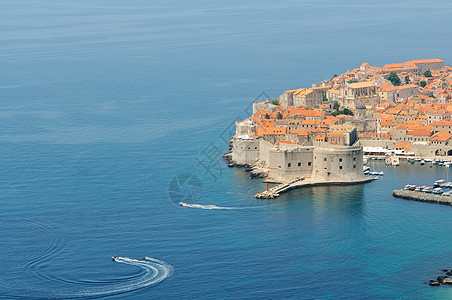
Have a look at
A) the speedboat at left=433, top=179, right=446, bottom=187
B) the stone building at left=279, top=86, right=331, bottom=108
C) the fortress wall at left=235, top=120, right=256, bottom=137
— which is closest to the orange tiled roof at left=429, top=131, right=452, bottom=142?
the speedboat at left=433, top=179, right=446, bottom=187

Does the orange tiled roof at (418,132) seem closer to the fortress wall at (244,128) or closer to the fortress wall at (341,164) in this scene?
the fortress wall at (341,164)

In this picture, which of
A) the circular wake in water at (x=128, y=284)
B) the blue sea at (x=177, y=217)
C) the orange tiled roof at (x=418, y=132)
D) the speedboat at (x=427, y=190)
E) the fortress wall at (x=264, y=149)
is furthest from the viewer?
the orange tiled roof at (x=418, y=132)

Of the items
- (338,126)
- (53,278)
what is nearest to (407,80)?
(338,126)

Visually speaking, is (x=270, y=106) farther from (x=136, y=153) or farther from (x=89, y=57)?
(x=89, y=57)

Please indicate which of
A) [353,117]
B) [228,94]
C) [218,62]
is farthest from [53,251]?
[218,62]

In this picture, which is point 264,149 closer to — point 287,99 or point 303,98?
point 303,98

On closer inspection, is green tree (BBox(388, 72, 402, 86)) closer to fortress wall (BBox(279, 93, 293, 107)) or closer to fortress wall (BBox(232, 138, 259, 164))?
fortress wall (BBox(279, 93, 293, 107))

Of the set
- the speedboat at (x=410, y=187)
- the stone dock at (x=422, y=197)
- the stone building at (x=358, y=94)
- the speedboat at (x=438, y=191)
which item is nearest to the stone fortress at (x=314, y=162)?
the speedboat at (x=410, y=187)
